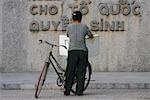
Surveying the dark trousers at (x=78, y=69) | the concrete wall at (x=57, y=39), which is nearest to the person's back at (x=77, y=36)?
the dark trousers at (x=78, y=69)

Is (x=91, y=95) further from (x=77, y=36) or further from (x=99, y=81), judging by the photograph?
(x=99, y=81)

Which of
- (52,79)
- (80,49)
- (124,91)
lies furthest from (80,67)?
(52,79)

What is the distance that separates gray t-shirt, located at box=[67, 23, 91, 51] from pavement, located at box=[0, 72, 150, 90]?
2.01m

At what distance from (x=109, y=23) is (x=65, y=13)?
4.55 ft

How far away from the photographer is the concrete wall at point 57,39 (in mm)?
18938

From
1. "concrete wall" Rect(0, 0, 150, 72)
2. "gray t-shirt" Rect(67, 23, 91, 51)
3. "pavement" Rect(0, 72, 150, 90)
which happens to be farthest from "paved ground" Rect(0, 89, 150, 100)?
"concrete wall" Rect(0, 0, 150, 72)

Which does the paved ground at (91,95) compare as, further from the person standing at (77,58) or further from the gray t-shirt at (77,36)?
the gray t-shirt at (77,36)

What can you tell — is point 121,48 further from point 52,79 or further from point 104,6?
point 52,79

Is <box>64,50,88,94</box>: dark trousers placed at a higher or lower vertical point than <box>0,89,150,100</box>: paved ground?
higher

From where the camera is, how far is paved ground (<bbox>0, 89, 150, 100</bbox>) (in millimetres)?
13191

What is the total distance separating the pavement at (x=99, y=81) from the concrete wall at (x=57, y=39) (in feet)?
1.94

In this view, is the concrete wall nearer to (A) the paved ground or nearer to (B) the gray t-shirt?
(A) the paved ground

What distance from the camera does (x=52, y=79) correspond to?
16.7m

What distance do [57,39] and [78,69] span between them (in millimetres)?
5286
